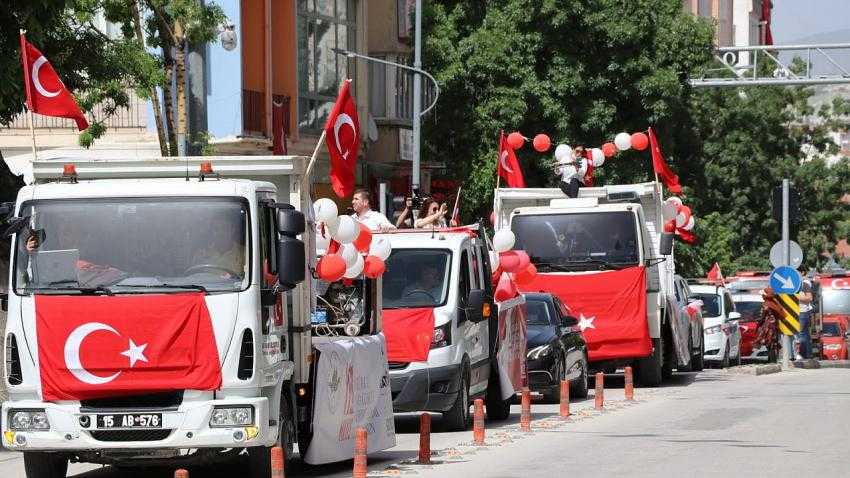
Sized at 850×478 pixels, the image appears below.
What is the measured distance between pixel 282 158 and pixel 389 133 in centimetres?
3025

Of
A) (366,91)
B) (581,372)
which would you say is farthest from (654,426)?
(366,91)

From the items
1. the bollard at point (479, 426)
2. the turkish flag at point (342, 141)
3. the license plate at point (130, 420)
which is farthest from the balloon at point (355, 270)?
the license plate at point (130, 420)

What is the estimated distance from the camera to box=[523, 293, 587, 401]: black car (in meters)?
22.6

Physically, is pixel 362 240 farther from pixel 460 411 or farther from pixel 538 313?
pixel 538 313

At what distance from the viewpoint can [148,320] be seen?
12.1 metres

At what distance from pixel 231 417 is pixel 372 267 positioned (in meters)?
3.39

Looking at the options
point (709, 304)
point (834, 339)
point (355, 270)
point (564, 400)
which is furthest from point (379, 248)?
point (834, 339)

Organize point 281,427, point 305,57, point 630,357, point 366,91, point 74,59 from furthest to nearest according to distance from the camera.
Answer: point 366,91
point 305,57
point 630,357
point 74,59
point 281,427

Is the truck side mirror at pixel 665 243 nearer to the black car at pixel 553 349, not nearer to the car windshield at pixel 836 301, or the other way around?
the black car at pixel 553 349

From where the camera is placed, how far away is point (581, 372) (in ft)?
80.7

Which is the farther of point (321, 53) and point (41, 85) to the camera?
point (321, 53)

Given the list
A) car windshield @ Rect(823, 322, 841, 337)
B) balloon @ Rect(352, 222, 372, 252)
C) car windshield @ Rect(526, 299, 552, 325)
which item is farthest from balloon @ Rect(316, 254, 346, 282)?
car windshield @ Rect(823, 322, 841, 337)

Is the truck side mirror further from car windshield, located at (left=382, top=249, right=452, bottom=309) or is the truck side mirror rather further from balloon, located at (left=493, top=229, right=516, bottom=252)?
car windshield, located at (left=382, top=249, right=452, bottom=309)

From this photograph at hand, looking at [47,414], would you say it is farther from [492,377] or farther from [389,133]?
[389,133]
